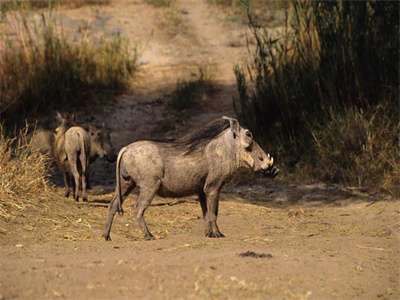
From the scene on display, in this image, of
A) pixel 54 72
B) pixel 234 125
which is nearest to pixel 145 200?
pixel 234 125

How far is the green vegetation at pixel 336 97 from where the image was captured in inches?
361

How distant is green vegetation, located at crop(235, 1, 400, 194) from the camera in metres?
9.18

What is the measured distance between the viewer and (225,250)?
17.7ft

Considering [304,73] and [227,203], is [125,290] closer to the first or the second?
[227,203]

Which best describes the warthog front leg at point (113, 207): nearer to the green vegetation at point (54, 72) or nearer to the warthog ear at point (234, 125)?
the warthog ear at point (234, 125)

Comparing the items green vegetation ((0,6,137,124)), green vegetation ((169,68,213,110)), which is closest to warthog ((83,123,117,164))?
green vegetation ((0,6,137,124))

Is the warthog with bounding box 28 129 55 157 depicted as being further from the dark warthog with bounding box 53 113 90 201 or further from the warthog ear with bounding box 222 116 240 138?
the warthog ear with bounding box 222 116 240 138

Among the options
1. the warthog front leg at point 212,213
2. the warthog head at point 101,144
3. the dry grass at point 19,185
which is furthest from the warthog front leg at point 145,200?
the warthog head at point 101,144

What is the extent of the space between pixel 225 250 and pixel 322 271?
A: 0.79 metres

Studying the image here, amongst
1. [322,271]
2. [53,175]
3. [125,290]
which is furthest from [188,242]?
[53,175]

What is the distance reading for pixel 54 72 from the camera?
12586mm

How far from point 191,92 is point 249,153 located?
6504 millimetres

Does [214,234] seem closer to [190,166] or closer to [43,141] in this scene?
[190,166]

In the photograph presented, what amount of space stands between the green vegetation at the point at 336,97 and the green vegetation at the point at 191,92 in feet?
8.17
